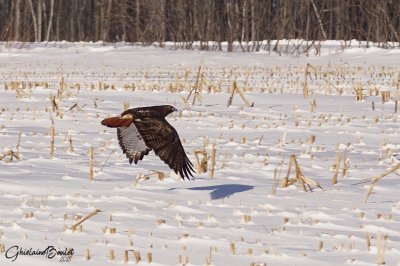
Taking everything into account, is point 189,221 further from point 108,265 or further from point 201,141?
point 201,141

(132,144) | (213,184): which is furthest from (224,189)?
(132,144)

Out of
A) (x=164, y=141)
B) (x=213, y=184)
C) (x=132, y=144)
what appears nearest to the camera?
(x=164, y=141)

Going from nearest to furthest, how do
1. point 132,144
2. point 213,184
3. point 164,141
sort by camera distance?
point 164,141 < point 132,144 < point 213,184

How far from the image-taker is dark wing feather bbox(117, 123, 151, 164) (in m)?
6.51

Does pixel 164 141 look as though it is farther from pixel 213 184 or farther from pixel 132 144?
pixel 213 184

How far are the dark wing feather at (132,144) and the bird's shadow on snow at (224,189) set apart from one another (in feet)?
1.65

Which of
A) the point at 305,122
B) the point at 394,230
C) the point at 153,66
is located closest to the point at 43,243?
the point at 394,230

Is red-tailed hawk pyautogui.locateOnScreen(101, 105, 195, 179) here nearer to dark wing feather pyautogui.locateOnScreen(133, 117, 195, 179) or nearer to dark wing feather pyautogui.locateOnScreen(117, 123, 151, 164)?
dark wing feather pyautogui.locateOnScreen(133, 117, 195, 179)

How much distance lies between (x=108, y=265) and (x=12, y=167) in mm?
3477

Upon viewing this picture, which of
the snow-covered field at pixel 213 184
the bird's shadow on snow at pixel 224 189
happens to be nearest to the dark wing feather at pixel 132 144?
the snow-covered field at pixel 213 184

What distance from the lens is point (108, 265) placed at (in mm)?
4199

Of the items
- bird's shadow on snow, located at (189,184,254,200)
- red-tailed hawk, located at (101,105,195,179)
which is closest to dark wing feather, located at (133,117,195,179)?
red-tailed hawk, located at (101,105,195,179)

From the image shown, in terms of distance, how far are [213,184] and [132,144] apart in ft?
2.50

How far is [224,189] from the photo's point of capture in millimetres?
6668
